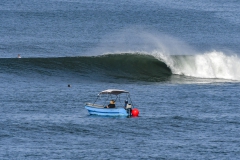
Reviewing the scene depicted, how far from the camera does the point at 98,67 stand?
7438 centimetres

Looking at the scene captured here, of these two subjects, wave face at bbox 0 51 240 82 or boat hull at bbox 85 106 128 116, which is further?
wave face at bbox 0 51 240 82

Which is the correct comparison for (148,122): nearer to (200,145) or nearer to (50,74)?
(200,145)

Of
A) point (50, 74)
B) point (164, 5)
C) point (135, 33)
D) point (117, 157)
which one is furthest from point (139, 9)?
point (117, 157)

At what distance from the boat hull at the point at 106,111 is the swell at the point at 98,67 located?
56.8 feet

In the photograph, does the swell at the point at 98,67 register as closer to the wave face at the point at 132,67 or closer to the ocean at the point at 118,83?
the wave face at the point at 132,67

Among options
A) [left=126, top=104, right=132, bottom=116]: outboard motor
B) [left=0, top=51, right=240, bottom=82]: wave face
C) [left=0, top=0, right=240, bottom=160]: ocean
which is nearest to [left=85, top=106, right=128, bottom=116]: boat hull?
[left=126, top=104, right=132, bottom=116]: outboard motor

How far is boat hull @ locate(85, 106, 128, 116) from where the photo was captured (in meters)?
52.2

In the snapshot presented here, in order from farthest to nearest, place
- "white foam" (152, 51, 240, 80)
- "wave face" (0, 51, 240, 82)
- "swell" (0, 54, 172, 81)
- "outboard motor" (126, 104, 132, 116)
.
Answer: "white foam" (152, 51, 240, 80) → "wave face" (0, 51, 240, 82) → "swell" (0, 54, 172, 81) → "outboard motor" (126, 104, 132, 116)

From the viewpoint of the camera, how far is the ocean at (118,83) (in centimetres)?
4403

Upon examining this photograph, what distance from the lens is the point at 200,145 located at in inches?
1743

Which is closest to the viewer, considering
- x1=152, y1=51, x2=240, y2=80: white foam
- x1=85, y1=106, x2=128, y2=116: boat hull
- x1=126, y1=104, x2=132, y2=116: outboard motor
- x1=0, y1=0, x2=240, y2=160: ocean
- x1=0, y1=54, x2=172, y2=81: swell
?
x1=0, y1=0, x2=240, y2=160: ocean

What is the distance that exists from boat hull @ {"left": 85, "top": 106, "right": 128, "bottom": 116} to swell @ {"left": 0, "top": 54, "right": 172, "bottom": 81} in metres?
17.3

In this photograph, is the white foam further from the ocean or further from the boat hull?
the boat hull

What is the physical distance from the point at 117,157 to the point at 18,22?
80418 millimetres
